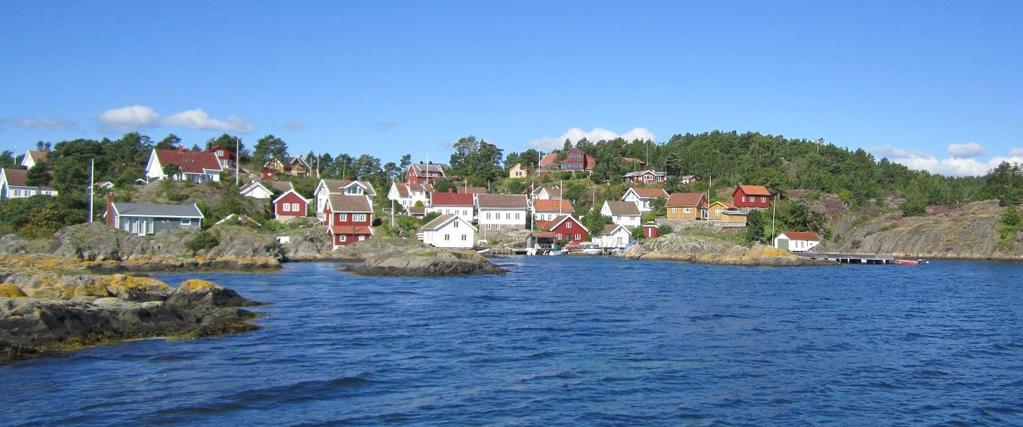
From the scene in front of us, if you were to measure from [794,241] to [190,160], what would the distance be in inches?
2213

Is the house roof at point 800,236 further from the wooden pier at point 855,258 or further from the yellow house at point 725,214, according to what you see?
the yellow house at point 725,214

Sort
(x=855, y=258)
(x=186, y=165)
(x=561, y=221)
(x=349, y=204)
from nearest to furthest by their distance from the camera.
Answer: (x=855, y=258) → (x=349, y=204) → (x=561, y=221) → (x=186, y=165)

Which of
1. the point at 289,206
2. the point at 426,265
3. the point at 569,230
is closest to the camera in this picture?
the point at 426,265

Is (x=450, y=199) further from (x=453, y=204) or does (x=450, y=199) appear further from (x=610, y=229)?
(x=610, y=229)

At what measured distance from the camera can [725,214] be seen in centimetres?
8050

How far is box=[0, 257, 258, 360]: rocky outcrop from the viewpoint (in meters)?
20.1

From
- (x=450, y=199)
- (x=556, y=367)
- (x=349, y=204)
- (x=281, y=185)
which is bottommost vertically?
(x=556, y=367)

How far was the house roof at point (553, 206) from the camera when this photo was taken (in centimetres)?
8138

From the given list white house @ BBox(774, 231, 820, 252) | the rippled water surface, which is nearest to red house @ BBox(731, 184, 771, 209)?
white house @ BBox(774, 231, 820, 252)

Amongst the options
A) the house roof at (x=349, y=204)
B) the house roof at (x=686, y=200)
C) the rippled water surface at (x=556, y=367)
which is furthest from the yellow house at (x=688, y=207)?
the rippled water surface at (x=556, y=367)

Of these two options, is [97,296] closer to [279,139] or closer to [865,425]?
[865,425]

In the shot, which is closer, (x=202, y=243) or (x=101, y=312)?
(x=101, y=312)

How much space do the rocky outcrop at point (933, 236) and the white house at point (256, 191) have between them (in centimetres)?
5066

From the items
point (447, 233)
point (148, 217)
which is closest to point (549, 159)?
point (447, 233)
